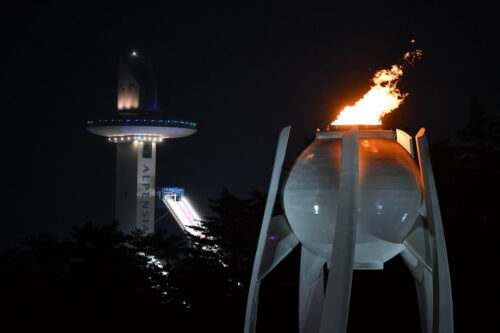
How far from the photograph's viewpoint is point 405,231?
10367 mm

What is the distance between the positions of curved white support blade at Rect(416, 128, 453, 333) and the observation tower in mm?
76150

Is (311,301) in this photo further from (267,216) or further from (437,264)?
(437,264)

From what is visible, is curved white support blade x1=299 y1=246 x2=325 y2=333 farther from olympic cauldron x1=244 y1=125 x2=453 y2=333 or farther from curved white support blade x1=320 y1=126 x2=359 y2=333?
curved white support blade x1=320 y1=126 x2=359 y2=333

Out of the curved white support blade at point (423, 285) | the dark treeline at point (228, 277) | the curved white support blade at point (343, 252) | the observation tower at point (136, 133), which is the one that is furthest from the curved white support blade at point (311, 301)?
the observation tower at point (136, 133)

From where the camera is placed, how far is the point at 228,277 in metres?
37.3

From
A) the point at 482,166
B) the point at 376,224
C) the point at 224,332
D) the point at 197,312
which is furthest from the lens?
the point at 482,166

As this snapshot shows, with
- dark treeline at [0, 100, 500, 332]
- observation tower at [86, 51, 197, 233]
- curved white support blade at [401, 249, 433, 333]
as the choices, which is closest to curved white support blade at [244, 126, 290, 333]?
curved white support blade at [401, 249, 433, 333]

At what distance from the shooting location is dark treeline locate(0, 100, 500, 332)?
2692cm

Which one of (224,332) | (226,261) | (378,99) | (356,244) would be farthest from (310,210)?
(226,261)

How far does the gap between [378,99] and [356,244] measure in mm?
2467

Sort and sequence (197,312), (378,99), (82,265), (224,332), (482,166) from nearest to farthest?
(378,99) → (224,332) → (197,312) → (82,265) → (482,166)

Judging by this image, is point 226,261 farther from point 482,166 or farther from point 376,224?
point 376,224

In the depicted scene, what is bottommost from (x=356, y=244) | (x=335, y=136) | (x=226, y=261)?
(x=226, y=261)

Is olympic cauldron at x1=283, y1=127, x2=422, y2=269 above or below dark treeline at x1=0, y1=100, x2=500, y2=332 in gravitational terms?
above
